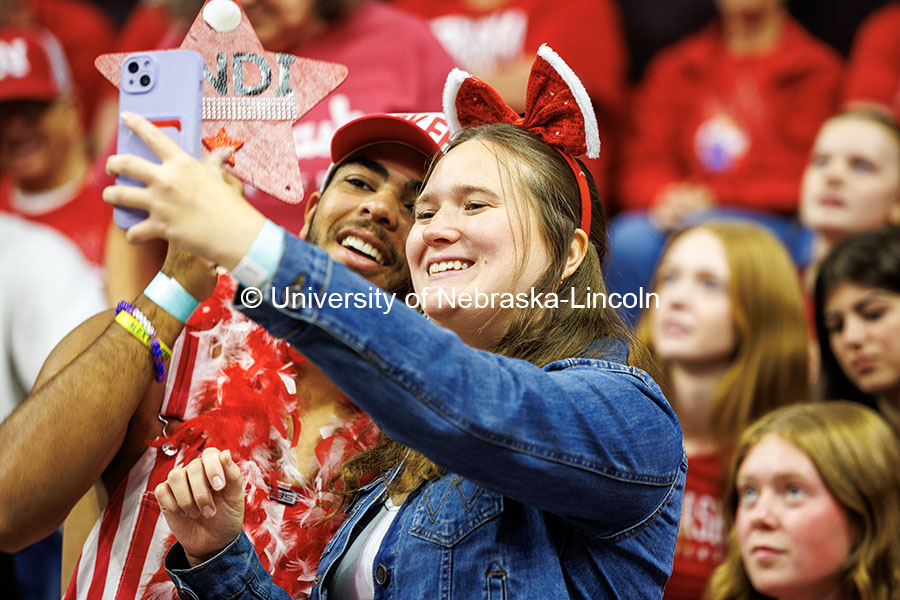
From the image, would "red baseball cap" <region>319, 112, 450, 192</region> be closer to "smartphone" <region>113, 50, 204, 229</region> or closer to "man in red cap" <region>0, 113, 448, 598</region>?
"man in red cap" <region>0, 113, 448, 598</region>

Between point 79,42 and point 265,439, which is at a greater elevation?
point 79,42

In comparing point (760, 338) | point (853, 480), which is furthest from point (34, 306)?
point (853, 480)

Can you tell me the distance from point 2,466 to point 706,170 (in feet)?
9.21

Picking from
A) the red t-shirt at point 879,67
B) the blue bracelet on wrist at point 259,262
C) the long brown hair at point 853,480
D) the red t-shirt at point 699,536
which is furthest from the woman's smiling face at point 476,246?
the red t-shirt at point 879,67

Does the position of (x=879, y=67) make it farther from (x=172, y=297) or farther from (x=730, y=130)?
(x=172, y=297)

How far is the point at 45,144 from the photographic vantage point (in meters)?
4.01

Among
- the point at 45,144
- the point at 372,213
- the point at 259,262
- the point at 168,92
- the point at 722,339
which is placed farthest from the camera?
the point at 45,144

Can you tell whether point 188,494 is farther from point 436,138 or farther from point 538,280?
point 436,138

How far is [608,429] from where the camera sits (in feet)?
4.15

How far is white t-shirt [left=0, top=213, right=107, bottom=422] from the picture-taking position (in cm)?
268

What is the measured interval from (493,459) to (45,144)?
10.9ft

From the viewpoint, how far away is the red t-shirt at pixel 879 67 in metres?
3.59

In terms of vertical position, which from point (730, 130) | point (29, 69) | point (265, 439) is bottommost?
point (265, 439)

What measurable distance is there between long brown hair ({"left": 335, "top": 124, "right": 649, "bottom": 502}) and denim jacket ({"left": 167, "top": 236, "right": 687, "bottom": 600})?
59 millimetres
